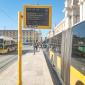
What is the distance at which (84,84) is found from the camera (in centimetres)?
596

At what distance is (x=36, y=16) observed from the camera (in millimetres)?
9758

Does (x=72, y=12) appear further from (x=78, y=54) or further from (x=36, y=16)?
(x=78, y=54)

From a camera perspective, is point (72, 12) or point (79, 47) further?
point (72, 12)

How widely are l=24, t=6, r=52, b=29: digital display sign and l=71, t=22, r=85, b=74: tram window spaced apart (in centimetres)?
231

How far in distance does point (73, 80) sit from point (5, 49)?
111 ft

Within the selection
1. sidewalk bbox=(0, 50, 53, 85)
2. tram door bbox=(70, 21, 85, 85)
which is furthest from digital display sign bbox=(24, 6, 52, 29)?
sidewalk bbox=(0, 50, 53, 85)

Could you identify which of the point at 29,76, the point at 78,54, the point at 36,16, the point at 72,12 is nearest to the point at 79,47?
the point at 78,54

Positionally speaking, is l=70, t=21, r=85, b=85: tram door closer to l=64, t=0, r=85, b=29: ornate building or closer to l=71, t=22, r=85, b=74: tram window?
l=71, t=22, r=85, b=74: tram window

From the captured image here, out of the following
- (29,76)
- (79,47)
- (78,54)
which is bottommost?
(29,76)

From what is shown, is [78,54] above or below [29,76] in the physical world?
above

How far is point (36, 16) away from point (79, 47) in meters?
3.16

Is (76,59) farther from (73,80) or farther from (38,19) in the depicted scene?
(38,19)

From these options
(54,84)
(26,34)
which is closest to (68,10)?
(54,84)

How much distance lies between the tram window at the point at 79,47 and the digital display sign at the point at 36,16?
2315 millimetres
